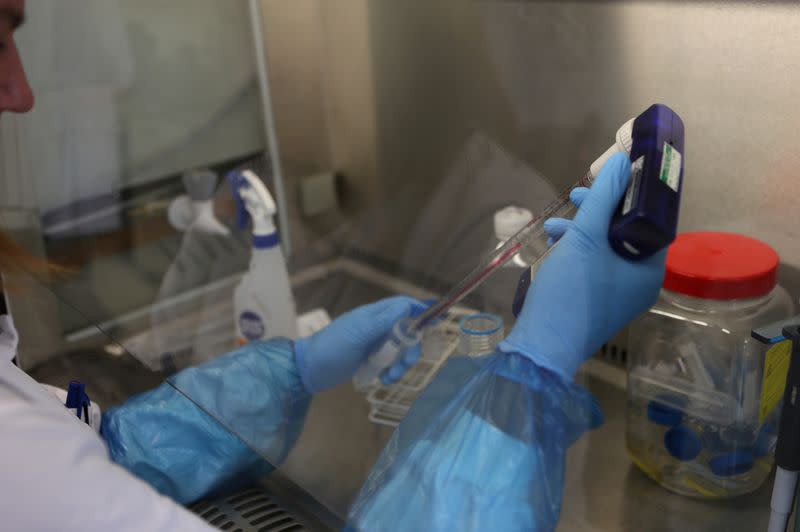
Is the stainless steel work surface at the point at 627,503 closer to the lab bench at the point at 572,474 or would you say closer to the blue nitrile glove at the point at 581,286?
the lab bench at the point at 572,474

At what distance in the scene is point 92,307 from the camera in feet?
4.36

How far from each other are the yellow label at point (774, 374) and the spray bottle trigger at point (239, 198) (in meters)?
0.84

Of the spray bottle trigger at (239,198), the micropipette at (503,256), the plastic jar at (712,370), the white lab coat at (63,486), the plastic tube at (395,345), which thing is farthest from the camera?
the spray bottle trigger at (239,198)

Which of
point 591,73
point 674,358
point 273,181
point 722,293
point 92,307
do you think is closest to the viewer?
point 722,293

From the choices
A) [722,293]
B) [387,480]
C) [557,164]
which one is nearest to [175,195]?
[557,164]

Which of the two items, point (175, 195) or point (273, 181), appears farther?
point (273, 181)

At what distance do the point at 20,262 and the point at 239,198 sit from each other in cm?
37

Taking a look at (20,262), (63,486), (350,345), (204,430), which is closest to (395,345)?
(350,345)

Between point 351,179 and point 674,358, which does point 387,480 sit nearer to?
point 674,358

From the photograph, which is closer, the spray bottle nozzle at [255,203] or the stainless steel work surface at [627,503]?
the stainless steel work surface at [627,503]

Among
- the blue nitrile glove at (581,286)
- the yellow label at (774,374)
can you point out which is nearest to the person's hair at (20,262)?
the blue nitrile glove at (581,286)

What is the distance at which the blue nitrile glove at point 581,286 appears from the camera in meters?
0.73

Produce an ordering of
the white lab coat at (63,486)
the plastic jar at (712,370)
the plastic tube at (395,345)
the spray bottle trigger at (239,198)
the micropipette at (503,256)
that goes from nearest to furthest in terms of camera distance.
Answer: the white lab coat at (63,486) < the micropipette at (503,256) < the plastic jar at (712,370) < the plastic tube at (395,345) < the spray bottle trigger at (239,198)

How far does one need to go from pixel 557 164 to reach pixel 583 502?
20.9 inches
